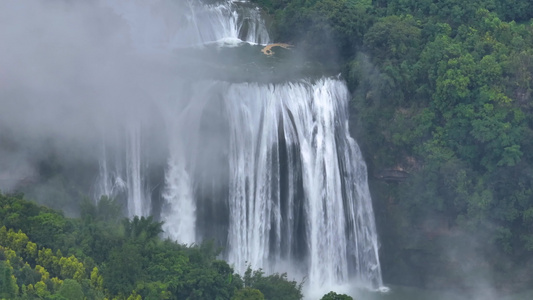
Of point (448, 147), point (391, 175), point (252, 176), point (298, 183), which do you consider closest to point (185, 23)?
point (252, 176)

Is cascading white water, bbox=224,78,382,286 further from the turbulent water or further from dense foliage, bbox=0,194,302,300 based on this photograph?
dense foliage, bbox=0,194,302,300

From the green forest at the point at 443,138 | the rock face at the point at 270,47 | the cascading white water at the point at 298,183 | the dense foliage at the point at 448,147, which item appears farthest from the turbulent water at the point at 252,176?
the rock face at the point at 270,47

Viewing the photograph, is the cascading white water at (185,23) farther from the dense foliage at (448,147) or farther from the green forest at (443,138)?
the dense foliage at (448,147)

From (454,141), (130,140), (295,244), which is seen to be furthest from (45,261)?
(454,141)

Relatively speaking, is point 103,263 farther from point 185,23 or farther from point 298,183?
point 185,23

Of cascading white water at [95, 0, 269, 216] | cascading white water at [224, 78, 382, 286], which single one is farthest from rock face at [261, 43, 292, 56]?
cascading white water at [224, 78, 382, 286]

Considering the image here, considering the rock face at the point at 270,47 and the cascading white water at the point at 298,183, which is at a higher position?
the rock face at the point at 270,47
